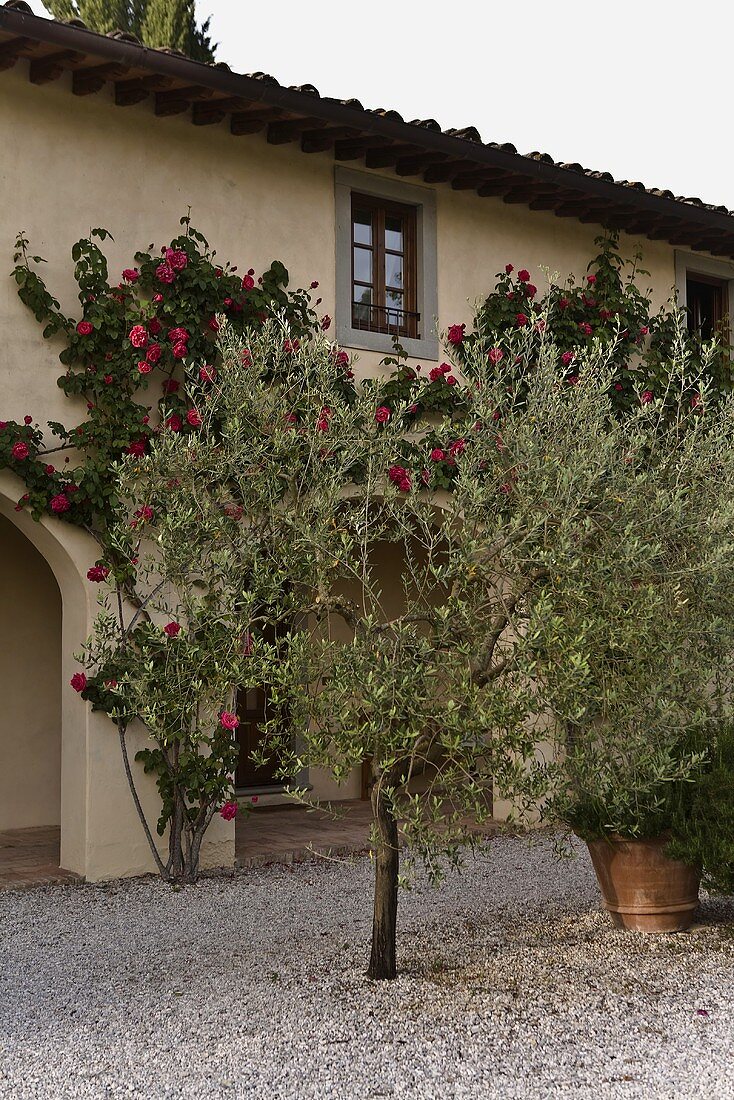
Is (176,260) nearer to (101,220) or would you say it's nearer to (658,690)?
(101,220)

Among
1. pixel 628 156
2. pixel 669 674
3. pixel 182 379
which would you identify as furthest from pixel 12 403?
pixel 628 156

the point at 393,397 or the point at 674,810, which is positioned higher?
the point at 393,397

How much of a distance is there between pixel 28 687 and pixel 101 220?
383 cm

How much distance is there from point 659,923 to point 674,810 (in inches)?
26.1

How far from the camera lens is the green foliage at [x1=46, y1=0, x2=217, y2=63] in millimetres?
17797

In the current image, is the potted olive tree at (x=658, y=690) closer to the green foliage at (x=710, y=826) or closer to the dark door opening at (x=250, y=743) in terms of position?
the green foliage at (x=710, y=826)

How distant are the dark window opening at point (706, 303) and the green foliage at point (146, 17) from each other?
954 cm

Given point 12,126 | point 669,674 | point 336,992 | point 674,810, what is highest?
point 12,126

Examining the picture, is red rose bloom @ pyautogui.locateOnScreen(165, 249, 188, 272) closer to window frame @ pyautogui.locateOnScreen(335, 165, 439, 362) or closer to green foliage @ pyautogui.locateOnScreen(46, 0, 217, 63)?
window frame @ pyautogui.locateOnScreen(335, 165, 439, 362)

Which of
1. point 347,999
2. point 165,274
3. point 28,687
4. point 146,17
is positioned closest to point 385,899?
point 347,999

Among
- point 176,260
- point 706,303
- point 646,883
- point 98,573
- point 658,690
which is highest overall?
point 706,303

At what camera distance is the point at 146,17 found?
18.1 metres

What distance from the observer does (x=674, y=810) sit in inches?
231

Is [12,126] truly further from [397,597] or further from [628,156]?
[628,156]
